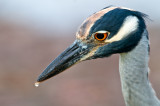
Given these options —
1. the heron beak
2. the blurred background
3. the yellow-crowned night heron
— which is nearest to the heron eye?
the yellow-crowned night heron

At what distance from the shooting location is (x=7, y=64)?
965 cm

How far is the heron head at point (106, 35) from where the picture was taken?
12.0 ft

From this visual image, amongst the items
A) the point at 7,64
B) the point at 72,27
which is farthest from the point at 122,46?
the point at 72,27

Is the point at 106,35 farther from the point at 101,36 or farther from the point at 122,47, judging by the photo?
the point at 122,47

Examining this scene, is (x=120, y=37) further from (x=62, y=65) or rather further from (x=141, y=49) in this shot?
(x=62, y=65)

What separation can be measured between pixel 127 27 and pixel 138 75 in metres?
0.47

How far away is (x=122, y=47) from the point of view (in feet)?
12.2

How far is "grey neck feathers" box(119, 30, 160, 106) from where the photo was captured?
373 centimetres

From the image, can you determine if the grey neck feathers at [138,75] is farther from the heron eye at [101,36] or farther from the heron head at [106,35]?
the heron eye at [101,36]

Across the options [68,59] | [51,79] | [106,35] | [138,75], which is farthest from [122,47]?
[51,79]

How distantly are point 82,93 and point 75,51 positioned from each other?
4343 mm

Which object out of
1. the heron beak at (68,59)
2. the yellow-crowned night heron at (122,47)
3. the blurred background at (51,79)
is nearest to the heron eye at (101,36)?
the yellow-crowned night heron at (122,47)

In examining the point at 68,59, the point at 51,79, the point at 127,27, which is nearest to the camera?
the point at 127,27

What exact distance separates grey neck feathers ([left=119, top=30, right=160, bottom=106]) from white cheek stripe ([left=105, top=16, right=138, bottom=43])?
0.13 m
